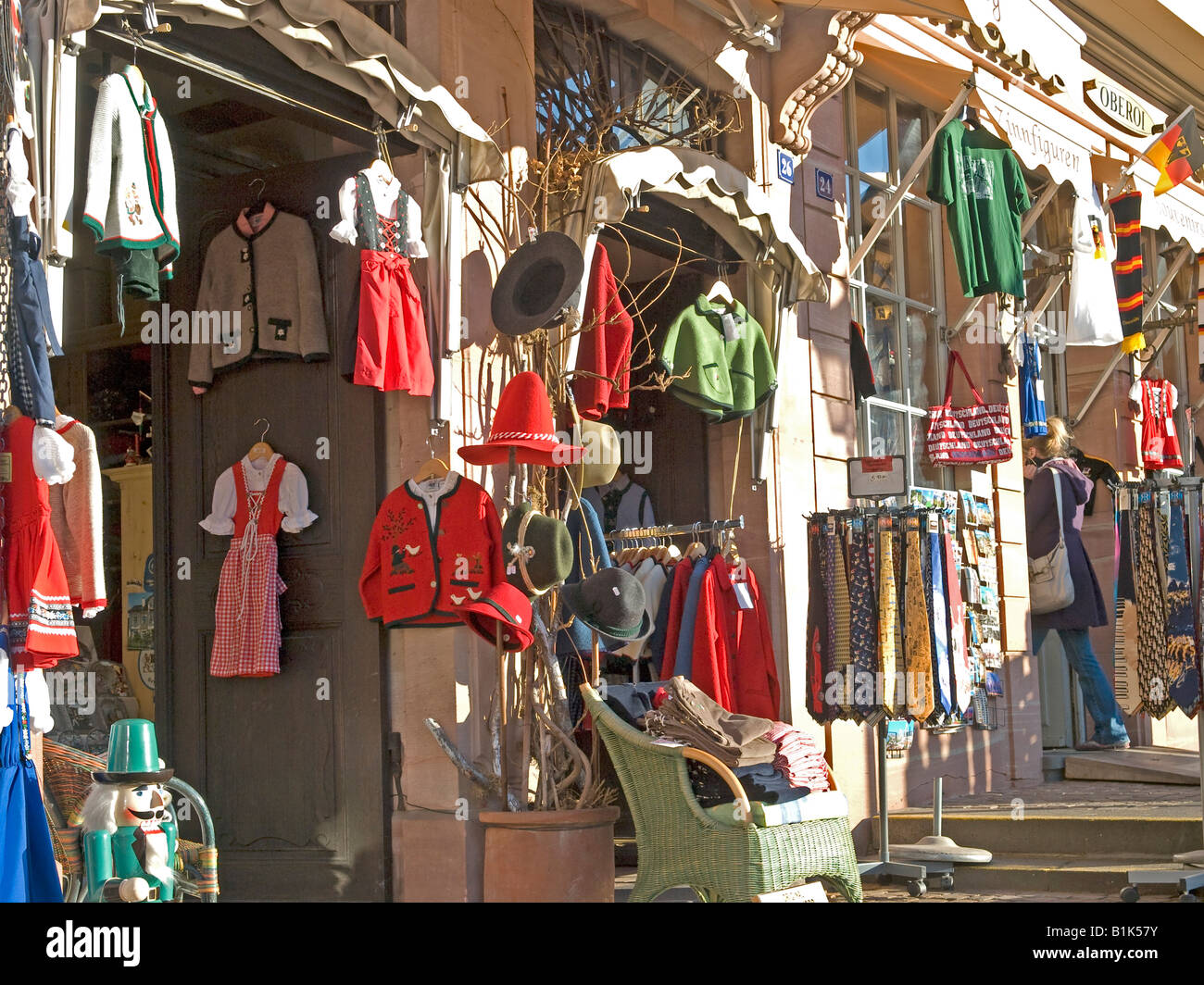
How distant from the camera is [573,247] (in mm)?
5594

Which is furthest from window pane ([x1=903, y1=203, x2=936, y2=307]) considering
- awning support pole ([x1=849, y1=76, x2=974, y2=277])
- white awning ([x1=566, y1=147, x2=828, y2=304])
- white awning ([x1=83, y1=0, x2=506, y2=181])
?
white awning ([x1=83, y1=0, x2=506, y2=181])

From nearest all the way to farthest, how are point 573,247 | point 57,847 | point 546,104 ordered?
point 57,847 → point 573,247 → point 546,104

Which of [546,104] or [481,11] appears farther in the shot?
[546,104]

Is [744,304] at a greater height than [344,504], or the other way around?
[744,304]

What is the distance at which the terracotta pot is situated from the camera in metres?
5.17

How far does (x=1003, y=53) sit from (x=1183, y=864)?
12.5 ft

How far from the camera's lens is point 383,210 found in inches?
219

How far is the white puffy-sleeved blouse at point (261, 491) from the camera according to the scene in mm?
5883

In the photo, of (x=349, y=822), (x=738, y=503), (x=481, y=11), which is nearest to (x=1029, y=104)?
(x=738, y=503)

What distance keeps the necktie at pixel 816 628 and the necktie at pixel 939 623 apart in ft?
1.50

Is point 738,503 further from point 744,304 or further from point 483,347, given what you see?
point 483,347

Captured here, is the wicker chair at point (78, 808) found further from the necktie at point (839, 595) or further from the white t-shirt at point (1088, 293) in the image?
the white t-shirt at point (1088, 293)
